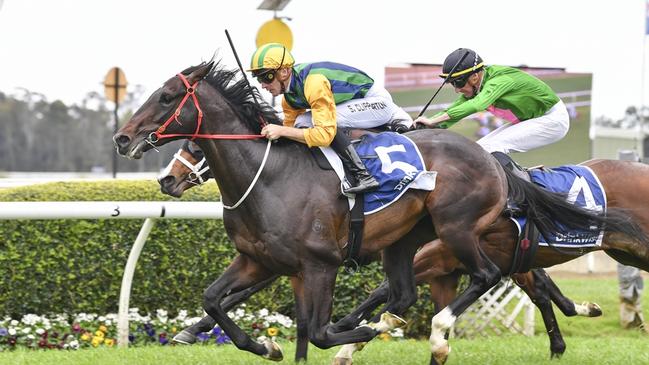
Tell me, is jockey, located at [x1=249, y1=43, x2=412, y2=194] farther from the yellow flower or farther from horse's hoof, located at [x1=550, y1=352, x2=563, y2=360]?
the yellow flower

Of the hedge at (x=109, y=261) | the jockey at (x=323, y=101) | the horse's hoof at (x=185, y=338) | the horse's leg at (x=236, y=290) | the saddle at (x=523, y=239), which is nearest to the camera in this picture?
the jockey at (x=323, y=101)

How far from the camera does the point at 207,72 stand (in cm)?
520

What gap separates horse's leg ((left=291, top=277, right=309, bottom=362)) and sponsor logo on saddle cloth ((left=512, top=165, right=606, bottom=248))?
4.25 feet

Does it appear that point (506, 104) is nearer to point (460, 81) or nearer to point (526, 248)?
point (460, 81)

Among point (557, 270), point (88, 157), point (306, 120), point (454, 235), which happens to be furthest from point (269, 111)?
point (88, 157)

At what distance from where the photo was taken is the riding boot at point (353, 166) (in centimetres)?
515

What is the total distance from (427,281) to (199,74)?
199cm

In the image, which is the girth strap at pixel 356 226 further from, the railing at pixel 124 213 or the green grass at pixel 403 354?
the railing at pixel 124 213

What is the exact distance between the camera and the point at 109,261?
7.01 m

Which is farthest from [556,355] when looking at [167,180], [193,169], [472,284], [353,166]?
[167,180]

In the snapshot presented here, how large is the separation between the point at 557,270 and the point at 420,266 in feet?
18.3

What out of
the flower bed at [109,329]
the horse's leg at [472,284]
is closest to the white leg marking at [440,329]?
the horse's leg at [472,284]

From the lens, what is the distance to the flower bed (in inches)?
261

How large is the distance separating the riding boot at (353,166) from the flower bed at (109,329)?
2.23 m
